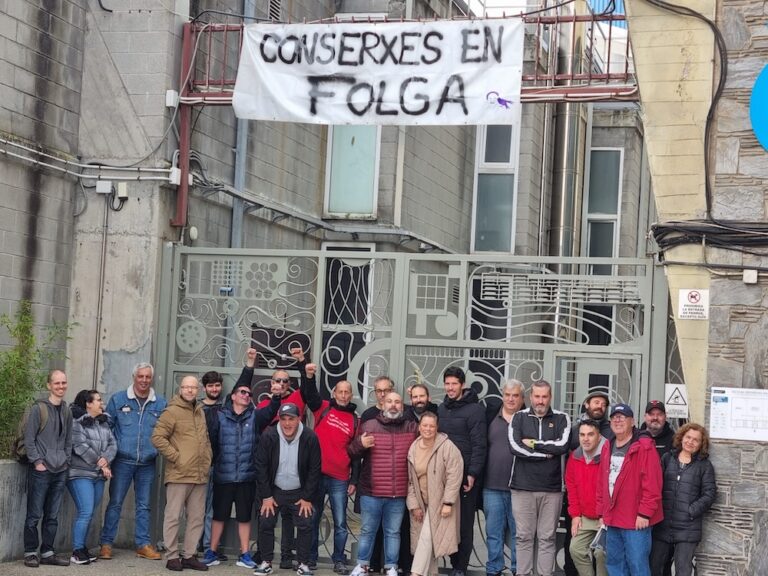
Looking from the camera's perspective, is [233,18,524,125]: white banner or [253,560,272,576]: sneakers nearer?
[253,560,272,576]: sneakers

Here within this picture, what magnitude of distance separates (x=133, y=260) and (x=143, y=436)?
6.82 ft

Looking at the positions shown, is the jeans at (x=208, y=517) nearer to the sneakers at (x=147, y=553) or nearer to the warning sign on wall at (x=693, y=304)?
the sneakers at (x=147, y=553)

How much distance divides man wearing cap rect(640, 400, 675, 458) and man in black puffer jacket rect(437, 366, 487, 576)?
4.84 ft

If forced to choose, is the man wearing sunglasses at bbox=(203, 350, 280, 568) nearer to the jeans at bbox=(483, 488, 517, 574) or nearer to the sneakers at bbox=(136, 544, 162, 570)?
the sneakers at bbox=(136, 544, 162, 570)

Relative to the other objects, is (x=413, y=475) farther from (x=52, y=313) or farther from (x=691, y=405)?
(x=52, y=313)

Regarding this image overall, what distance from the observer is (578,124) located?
2308 centimetres

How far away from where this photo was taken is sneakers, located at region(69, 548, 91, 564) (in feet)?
36.8

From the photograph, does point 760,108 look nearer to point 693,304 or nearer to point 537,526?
point 693,304

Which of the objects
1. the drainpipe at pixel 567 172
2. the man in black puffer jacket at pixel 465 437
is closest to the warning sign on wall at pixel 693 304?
the man in black puffer jacket at pixel 465 437

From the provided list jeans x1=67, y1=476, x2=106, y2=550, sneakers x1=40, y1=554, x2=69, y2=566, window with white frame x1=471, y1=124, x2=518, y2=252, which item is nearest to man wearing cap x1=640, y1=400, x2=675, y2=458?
jeans x1=67, y1=476, x2=106, y2=550

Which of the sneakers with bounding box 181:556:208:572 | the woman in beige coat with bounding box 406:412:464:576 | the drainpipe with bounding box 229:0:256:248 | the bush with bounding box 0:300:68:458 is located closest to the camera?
the woman in beige coat with bounding box 406:412:464:576

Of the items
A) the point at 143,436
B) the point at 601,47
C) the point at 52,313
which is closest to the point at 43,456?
the point at 143,436

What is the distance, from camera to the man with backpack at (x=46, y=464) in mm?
10922

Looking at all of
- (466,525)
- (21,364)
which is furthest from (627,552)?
(21,364)
